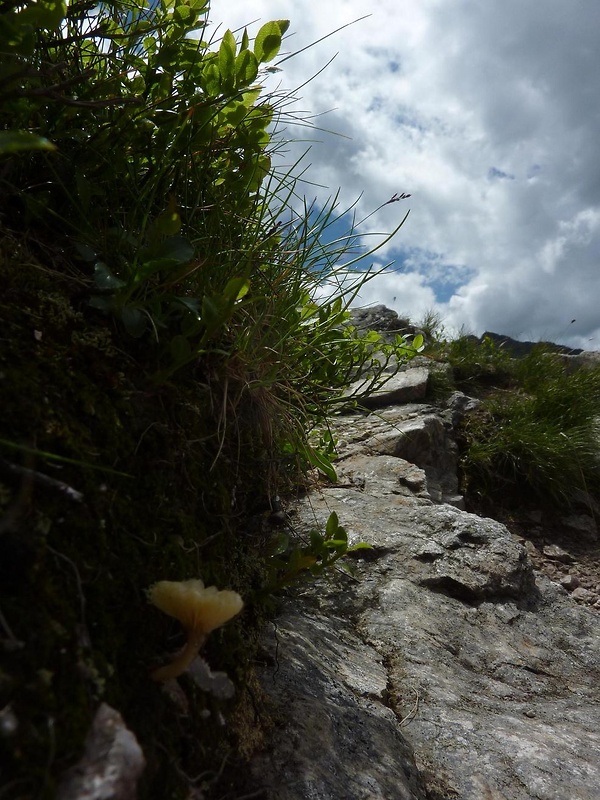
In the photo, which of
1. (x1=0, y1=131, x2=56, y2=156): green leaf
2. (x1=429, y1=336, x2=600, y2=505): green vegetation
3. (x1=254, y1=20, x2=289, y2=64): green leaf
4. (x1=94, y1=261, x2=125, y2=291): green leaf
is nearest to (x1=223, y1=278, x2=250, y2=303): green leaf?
(x1=94, y1=261, x2=125, y2=291): green leaf

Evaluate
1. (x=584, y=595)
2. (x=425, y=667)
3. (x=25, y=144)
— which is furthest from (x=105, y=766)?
(x=584, y=595)

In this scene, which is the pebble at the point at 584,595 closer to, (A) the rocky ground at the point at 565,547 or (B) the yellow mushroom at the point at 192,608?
(A) the rocky ground at the point at 565,547

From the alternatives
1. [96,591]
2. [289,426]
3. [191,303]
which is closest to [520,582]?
[289,426]

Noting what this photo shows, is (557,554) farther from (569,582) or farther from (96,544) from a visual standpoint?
(96,544)

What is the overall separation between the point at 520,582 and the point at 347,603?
0.92 metres

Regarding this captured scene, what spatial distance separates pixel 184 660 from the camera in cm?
82

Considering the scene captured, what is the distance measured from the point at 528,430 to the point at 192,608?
4207 mm

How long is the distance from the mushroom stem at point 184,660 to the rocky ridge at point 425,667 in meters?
0.37

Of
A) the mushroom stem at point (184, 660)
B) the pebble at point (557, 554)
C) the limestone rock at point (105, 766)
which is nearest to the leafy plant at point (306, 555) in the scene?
the mushroom stem at point (184, 660)

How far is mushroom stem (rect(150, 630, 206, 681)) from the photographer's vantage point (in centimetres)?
82

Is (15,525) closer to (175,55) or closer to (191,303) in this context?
(191,303)

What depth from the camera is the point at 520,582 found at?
2.51 meters

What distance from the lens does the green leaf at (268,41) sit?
5.32ft

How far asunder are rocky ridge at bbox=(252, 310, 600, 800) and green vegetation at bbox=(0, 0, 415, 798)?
0.59 feet
